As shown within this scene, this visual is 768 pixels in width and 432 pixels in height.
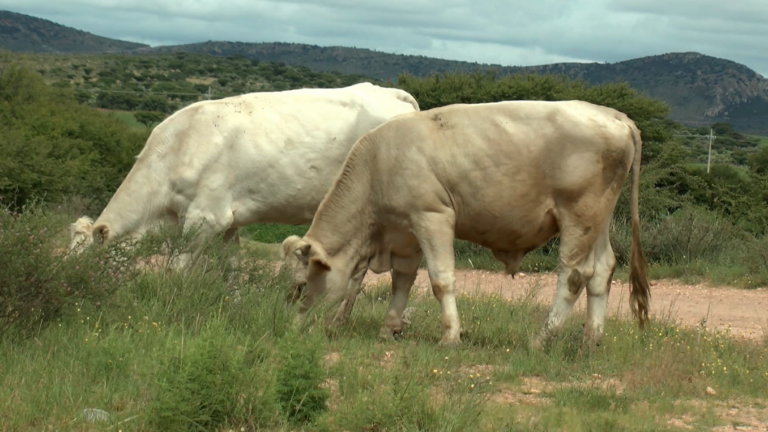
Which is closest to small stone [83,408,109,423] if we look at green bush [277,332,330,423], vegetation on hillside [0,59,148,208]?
green bush [277,332,330,423]

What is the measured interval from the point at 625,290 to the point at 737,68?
8829 cm

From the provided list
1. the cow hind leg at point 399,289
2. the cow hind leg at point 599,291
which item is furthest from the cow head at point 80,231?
the cow hind leg at point 599,291

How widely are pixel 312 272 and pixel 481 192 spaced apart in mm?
1660

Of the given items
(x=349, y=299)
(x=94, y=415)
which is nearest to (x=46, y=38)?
(x=349, y=299)

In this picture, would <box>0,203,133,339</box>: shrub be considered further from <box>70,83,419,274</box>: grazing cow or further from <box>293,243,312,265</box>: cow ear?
<box>70,83,419,274</box>: grazing cow

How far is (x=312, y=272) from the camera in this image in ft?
30.1

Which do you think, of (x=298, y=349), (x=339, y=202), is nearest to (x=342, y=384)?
(x=298, y=349)

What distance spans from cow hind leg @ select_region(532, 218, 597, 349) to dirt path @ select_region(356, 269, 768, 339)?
282cm

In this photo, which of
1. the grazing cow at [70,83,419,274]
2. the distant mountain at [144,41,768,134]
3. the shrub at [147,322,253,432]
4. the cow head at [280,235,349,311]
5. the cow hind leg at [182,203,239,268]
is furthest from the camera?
the distant mountain at [144,41,768,134]

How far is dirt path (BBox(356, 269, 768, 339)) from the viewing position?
12575 millimetres

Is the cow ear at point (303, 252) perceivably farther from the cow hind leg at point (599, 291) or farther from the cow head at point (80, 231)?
the cow hind leg at point (599, 291)

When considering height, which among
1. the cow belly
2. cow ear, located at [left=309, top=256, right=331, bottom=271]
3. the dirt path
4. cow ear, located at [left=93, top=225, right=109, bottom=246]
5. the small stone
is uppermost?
the cow belly

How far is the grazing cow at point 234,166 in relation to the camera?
34.5 ft

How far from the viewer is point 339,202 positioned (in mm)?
9242
